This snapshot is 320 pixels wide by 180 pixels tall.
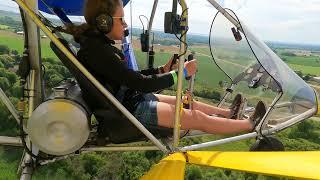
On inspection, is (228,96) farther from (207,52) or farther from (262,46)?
(262,46)

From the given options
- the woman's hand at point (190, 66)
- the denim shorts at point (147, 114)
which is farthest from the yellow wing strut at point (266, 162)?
the woman's hand at point (190, 66)

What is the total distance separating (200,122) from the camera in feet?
12.1

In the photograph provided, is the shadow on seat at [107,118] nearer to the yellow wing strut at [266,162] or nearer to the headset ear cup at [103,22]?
the headset ear cup at [103,22]

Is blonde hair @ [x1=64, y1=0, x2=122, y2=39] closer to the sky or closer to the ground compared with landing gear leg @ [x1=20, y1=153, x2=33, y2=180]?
closer to the sky

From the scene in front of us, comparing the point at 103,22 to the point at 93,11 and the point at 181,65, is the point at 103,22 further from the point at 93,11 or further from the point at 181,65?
the point at 181,65

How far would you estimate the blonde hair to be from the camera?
3447mm

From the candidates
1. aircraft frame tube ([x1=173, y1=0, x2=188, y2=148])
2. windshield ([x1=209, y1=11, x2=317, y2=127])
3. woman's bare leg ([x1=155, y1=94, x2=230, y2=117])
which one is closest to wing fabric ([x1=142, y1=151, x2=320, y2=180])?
aircraft frame tube ([x1=173, y1=0, x2=188, y2=148])

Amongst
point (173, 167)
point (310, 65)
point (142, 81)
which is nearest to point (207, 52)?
point (142, 81)

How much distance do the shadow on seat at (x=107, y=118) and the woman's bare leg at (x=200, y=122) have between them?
0.34 feet

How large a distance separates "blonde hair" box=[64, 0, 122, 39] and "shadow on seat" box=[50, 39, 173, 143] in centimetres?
17

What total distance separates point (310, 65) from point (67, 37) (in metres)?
102

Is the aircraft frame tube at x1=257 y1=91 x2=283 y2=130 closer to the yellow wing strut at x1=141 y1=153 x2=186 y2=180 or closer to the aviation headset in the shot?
the yellow wing strut at x1=141 y1=153 x2=186 y2=180

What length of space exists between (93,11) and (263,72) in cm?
161

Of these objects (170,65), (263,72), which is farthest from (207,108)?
(263,72)
